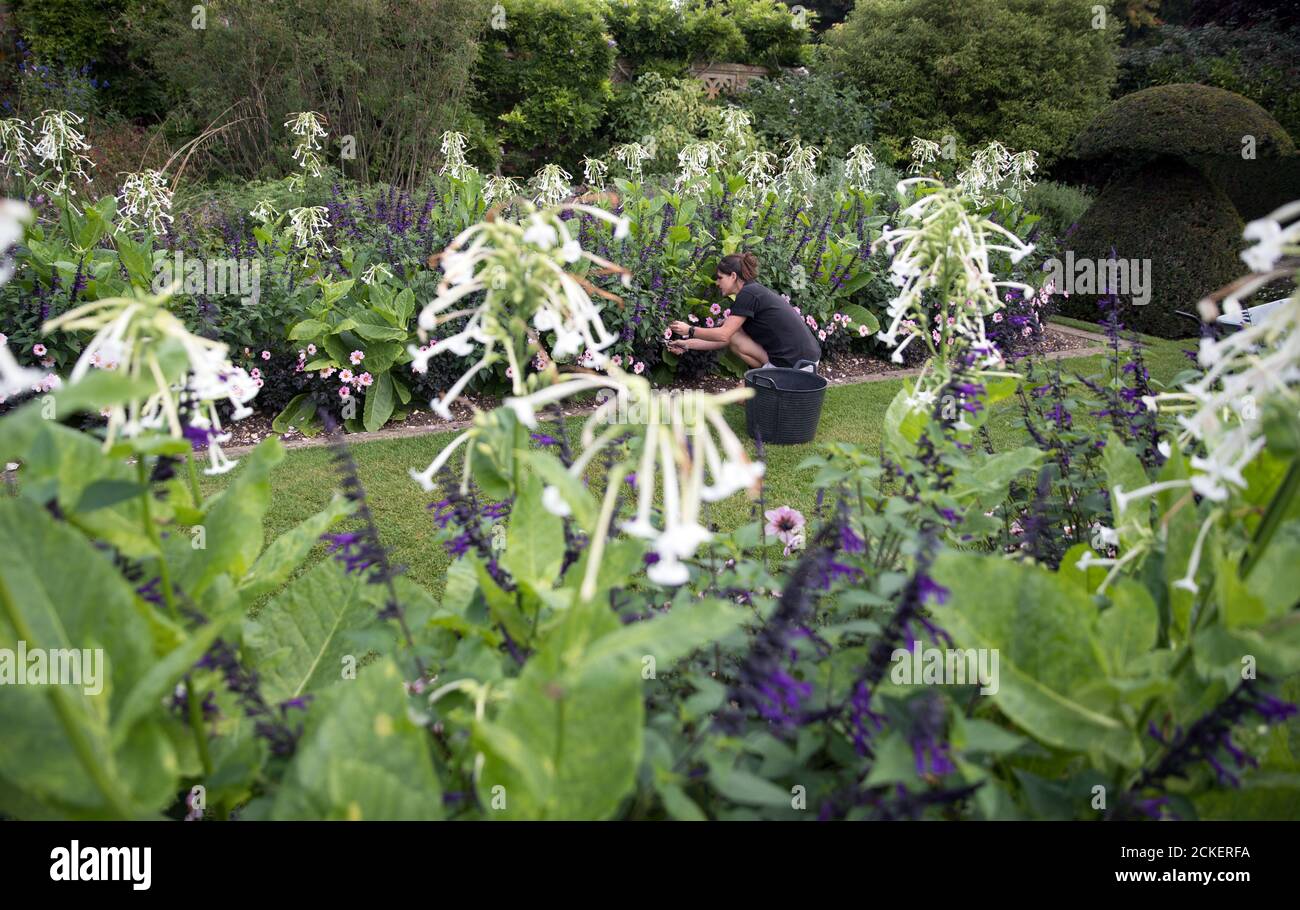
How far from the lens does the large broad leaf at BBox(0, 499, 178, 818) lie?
0.88 meters

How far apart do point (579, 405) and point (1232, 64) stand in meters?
14.4

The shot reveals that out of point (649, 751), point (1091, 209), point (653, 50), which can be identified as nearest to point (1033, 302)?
point (1091, 209)

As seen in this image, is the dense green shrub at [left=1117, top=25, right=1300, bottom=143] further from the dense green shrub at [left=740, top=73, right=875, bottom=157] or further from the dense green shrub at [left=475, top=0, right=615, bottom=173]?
the dense green shrub at [left=475, top=0, right=615, bottom=173]

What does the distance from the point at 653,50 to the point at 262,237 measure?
12.0 metres

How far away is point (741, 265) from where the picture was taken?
5836mm

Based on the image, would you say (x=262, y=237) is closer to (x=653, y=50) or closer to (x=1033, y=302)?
(x=1033, y=302)

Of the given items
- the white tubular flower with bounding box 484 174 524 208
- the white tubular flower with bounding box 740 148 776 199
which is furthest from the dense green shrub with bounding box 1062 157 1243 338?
the white tubular flower with bounding box 484 174 524 208

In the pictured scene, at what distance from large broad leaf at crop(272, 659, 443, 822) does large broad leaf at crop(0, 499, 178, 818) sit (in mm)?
167

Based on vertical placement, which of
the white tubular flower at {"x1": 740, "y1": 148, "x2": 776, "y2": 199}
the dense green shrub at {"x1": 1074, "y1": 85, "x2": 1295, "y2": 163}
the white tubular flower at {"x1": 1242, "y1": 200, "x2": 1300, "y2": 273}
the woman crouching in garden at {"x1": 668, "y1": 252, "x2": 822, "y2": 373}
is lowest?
the woman crouching in garden at {"x1": 668, "y1": 252, "x2": 822, "y2": 373}

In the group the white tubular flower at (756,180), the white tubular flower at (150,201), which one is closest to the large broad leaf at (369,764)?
the white tubular flower at (150,201)

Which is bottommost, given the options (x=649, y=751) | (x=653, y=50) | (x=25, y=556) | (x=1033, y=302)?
(x=1033, y=302)

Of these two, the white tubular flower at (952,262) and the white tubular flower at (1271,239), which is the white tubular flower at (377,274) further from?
the white tubular flower at (1271,239)
